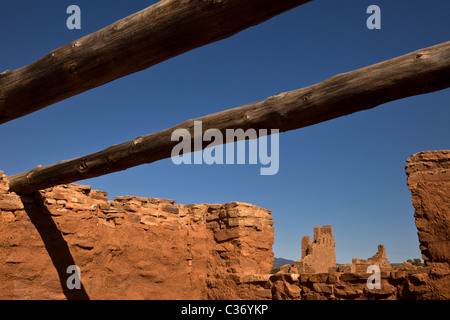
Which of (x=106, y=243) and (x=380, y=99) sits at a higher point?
(x=380, y=99)

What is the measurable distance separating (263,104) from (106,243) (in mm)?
4066

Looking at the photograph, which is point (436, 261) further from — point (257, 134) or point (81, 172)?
point (81, 172)

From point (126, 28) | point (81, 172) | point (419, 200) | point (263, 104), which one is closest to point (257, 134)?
point (263, 104)

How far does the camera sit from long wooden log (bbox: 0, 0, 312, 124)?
6.88 ft

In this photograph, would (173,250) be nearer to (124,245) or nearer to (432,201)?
(124,245)

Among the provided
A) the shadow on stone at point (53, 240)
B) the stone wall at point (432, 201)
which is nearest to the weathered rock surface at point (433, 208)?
the stone wall at point (432, 201)

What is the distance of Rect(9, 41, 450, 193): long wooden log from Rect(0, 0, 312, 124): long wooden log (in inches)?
36.2

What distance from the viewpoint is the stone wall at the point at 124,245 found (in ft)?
17.4

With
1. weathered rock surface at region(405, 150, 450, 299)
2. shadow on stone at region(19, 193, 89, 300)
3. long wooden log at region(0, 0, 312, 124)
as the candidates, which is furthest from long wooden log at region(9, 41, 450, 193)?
weathered rock surface at region(405, 150, 450, 299)

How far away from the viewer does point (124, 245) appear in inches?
247

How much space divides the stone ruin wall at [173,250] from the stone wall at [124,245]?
0.6 inches

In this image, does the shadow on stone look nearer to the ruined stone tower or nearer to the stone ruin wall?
the stone ruin wall

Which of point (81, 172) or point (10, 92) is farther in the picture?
point (81, 172)
